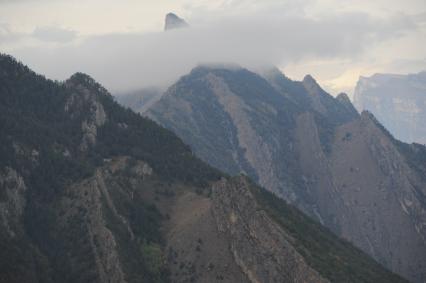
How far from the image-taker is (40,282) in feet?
656

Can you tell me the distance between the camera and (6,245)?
19975 centimetres

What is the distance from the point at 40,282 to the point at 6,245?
480 inches

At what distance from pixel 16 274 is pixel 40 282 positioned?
34.5 feet

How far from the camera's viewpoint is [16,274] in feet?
625

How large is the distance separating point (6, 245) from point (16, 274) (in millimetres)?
11641
